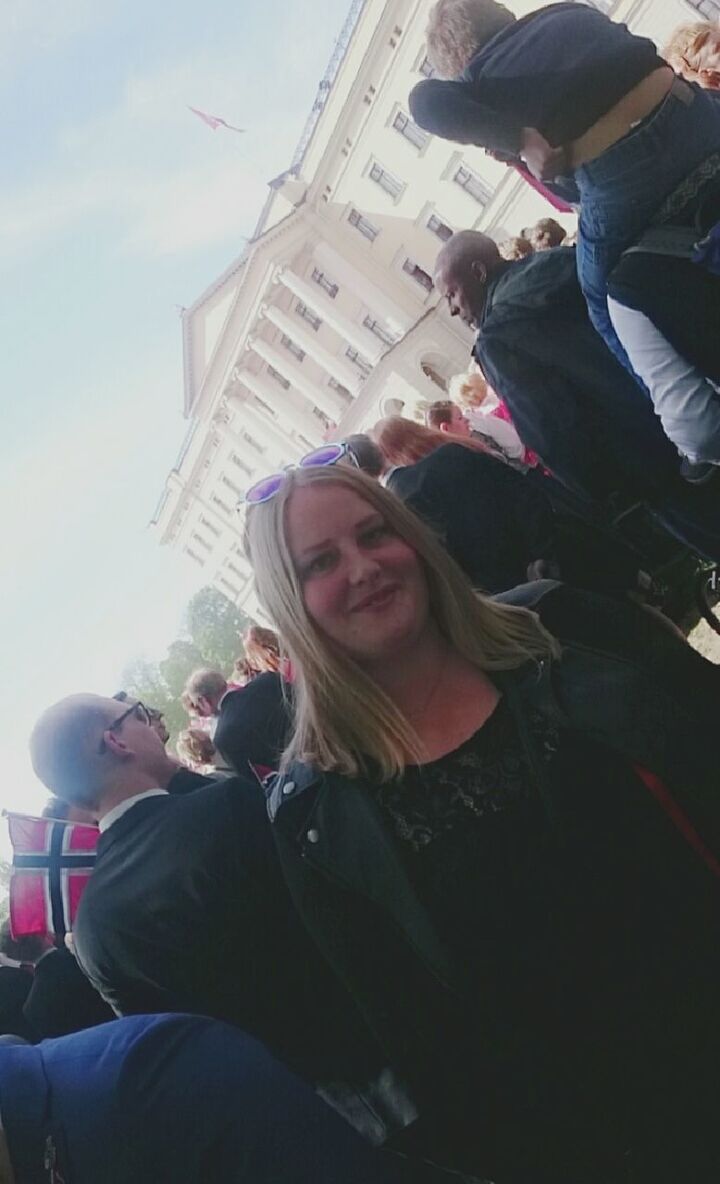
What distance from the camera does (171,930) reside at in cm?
265

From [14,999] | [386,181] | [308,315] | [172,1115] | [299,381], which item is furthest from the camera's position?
[299,381]

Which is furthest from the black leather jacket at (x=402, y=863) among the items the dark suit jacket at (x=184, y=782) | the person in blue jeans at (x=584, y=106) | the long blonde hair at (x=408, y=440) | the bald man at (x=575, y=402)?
the long blonde hair at (x=408, y=440)

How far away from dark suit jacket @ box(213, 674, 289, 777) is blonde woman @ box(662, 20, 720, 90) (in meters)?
4.96

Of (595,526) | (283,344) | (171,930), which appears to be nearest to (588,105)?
(595,526)

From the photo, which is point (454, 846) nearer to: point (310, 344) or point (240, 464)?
point (310, 344)

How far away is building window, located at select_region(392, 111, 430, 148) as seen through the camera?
27.7 m

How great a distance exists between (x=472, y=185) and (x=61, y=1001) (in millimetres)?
29219

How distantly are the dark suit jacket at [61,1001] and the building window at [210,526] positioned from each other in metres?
49.4

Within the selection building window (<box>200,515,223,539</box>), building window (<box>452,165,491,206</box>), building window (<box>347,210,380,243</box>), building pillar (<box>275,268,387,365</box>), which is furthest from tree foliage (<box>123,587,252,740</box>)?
building window (<box>452,165,491,206</box>)

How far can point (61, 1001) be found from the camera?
12.2ft

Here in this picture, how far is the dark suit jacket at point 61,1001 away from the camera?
3686 millimetres

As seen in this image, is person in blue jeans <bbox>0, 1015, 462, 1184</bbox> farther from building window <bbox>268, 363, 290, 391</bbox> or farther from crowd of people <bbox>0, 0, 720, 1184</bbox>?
building window <bbox>268, 363, 290, 391</bbox>

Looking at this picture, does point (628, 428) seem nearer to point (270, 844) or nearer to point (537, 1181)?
point (270, 844)

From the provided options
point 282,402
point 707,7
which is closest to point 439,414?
point 707,7
